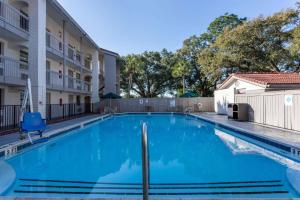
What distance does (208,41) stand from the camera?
121ft

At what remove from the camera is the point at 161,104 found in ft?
99.2

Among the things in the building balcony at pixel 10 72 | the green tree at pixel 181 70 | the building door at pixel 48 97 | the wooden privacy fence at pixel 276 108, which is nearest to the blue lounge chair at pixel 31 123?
the building balcony at pixel 10 72

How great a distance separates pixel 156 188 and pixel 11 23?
12.2m

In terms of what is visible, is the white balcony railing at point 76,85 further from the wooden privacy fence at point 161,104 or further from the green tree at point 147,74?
the green tree at point 147,74

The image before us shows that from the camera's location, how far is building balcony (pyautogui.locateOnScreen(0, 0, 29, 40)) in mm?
12184

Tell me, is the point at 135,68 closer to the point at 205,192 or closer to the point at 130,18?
the point at 130,18

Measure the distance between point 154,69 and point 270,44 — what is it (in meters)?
17.9

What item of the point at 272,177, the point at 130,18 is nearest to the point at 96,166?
the point at 272,177

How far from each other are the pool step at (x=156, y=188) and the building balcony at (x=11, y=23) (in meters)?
9.22

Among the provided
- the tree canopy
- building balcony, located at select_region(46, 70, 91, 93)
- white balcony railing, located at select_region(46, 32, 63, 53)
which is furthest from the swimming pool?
the tree canopy

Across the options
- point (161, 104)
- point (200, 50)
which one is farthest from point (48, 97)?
point (200, 50)

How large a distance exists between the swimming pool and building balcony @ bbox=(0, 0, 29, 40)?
5.92m

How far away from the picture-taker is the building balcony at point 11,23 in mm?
12184

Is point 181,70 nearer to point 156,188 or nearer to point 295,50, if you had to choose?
point 295,50
